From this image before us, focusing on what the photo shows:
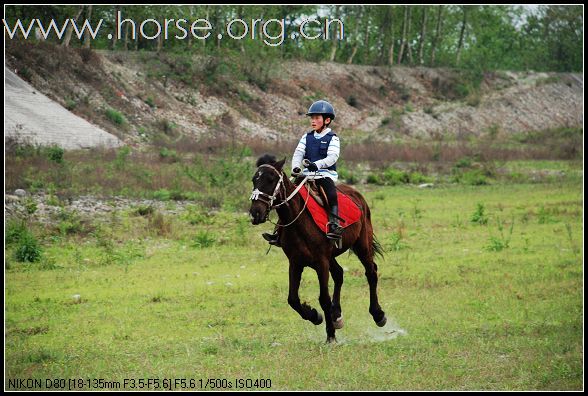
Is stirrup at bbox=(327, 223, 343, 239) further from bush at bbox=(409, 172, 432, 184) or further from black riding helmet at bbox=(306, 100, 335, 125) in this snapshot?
bush at bbox=(409, 172, 432, 184)

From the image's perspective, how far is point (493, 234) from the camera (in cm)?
2009

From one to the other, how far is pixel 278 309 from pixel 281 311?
15 centimetres

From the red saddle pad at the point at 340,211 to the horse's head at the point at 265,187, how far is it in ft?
2.02

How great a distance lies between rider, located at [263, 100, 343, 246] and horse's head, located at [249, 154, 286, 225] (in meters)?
0.51

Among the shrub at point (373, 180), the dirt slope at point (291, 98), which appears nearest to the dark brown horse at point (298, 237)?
the shrub at point (373, 180)

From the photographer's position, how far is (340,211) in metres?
9.90

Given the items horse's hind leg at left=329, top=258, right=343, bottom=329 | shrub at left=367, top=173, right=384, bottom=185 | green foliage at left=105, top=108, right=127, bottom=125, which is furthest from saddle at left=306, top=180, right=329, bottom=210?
green foliage at left=105, top=108, right=127, bottom=125

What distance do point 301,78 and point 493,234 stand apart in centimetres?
4348

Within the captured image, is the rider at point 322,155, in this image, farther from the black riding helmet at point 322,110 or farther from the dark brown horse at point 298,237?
the dark brown horse at point 298,237

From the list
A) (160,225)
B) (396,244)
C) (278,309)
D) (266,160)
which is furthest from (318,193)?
(160,225)

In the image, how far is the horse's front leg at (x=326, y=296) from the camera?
9.41 m

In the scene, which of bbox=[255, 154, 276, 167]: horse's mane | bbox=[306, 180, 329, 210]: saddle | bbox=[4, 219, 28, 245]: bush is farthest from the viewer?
bbox=[4, 219, 28, 245]: bush

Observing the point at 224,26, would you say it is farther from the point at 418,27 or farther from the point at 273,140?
the point at 418,27

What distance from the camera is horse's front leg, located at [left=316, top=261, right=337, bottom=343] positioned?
9.41 m
